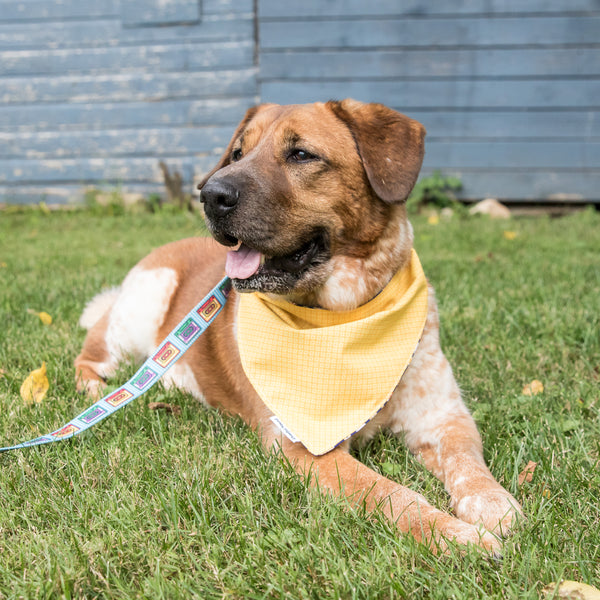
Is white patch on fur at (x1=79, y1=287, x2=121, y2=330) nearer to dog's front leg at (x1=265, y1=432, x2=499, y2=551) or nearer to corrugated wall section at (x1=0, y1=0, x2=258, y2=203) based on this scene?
dog's front leg at (x1=265, y1=432, x2=499, y2=551)

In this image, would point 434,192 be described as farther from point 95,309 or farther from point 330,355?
point 330,355

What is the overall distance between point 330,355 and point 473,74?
6615 millimetres

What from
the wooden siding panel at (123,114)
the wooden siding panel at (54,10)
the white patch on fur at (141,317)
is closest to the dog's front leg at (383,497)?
the white patch on fur at (141,317)

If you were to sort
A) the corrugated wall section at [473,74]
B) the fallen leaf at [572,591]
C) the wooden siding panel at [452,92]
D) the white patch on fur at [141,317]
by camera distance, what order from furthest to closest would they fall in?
the wooden siding panel at [452,92]
the corrugated wall section at [473,74]
the white patch on fur at [141,317]
the fallen leaf at [572,591]

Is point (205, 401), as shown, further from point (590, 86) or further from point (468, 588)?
point (590, 86)

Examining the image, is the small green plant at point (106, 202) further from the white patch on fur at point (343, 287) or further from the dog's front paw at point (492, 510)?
the dog's front paw at point (492, 510)

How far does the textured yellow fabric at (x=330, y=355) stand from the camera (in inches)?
89.4

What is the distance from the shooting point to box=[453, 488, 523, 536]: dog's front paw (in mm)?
1736

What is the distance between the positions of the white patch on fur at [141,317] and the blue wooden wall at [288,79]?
5.42 m

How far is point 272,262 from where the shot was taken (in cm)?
237

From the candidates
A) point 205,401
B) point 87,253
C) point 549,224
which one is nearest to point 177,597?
point 205,401

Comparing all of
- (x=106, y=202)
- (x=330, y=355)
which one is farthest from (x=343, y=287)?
(x=106, y=202)

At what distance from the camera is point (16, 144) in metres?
8.74

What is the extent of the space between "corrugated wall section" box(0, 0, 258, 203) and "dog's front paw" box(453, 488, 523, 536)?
728 cm
